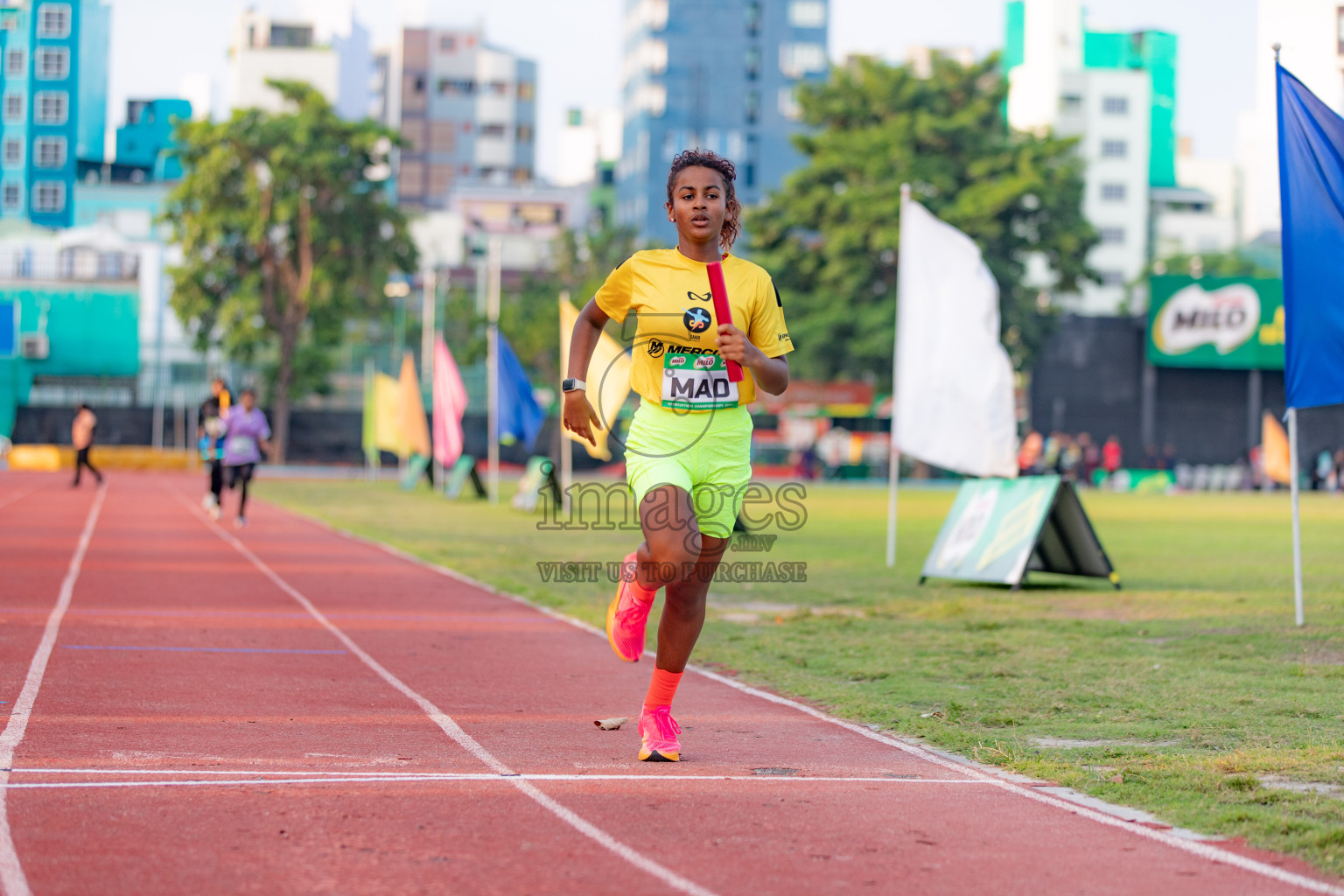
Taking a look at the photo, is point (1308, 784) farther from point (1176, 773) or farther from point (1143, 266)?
point (1143, 266)

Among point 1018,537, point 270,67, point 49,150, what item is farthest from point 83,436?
point 270,67

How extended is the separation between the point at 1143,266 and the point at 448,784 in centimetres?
9500

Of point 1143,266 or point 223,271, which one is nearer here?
point 223,271

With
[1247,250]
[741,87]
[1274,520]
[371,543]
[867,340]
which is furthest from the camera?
[741,87]

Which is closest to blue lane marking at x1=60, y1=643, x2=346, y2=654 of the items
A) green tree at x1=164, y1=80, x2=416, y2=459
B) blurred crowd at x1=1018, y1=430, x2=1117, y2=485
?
blurred crowd at x1=1018, y1=430, x2=1117, y2=485

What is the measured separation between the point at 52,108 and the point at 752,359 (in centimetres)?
3659

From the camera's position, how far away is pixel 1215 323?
52.6 metres

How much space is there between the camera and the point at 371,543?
18.5 meters

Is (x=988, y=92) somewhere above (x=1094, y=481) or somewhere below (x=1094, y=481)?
above

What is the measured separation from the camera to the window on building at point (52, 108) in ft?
111

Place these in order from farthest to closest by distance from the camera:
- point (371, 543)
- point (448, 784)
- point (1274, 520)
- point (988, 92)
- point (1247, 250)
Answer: point (1247, 250)
point (988, 92)
point (1274, 520)
point (371, 543)
point (448, 784)

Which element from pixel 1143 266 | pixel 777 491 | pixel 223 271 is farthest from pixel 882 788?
pixel 1143 266

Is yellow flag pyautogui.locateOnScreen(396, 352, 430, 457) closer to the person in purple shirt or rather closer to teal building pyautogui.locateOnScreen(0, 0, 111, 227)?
teal building pyautogui.locateOnScreen(0, 0, 111, 227)

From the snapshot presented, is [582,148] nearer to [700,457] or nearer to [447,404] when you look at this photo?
[447,404]
